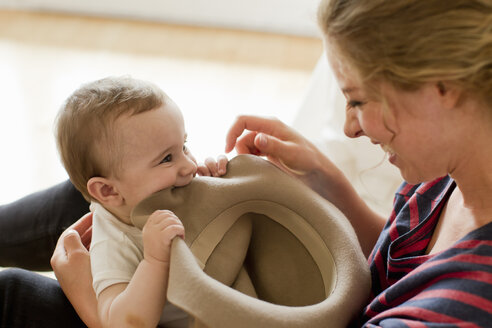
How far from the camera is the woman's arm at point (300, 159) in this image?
1060mm

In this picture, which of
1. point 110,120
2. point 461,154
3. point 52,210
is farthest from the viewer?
point 52,210

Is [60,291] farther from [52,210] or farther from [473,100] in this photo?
[473,100]

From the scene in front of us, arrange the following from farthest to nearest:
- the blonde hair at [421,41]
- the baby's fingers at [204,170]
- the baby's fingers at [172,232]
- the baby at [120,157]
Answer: the baby's fingers at [204,170] < the baby at [120,157] < the baby's fingers at [172,232] < the blonde hair at [421,41]

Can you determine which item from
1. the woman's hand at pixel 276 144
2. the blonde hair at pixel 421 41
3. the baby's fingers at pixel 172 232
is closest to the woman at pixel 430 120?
the blonde hair at pixel 421 41

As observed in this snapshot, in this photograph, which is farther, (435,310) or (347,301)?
(347,301)

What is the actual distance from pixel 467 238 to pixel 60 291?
0.71m

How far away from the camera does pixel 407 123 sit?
73 cm

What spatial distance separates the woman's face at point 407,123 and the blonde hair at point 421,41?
0.08 feet

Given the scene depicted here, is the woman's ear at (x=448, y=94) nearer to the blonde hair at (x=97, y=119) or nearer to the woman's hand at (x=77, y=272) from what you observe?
the blonde hair at (x=97, y=119)

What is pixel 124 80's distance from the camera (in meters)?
0.99

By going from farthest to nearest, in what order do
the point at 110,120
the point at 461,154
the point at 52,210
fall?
the point at 52,210 < the point at 110,120 < the point at 461,154

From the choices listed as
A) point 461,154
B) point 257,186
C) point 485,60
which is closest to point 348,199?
point 257,186

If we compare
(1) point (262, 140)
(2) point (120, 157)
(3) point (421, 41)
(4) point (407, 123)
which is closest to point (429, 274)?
(4) point (407, 123)

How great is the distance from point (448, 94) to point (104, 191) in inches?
24.2
